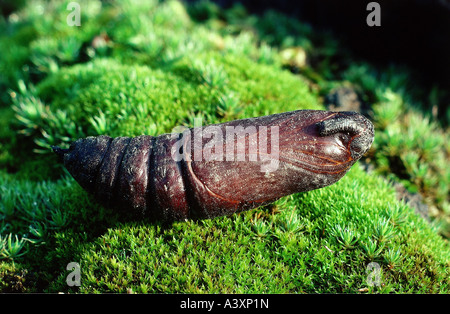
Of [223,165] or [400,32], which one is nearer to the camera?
[223,165]

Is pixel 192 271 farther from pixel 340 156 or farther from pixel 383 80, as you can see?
pixel 383 80

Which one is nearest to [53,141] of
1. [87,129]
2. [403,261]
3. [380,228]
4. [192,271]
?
[87,129]

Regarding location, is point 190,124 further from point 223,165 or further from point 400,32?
point 400,32

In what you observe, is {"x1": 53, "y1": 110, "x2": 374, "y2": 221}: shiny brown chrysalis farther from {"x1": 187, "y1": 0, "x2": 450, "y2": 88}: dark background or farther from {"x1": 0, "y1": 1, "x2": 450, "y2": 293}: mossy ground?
{"x1": 187, "y1": 0, "x2": 450, "y2": 88}: dark background

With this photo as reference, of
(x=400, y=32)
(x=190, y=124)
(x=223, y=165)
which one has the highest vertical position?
(x=400, y=32)

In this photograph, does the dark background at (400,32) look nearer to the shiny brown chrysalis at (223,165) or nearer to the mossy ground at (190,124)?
the mossy ground at (190,124)

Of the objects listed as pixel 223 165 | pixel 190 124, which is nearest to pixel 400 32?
pixel 190 124
